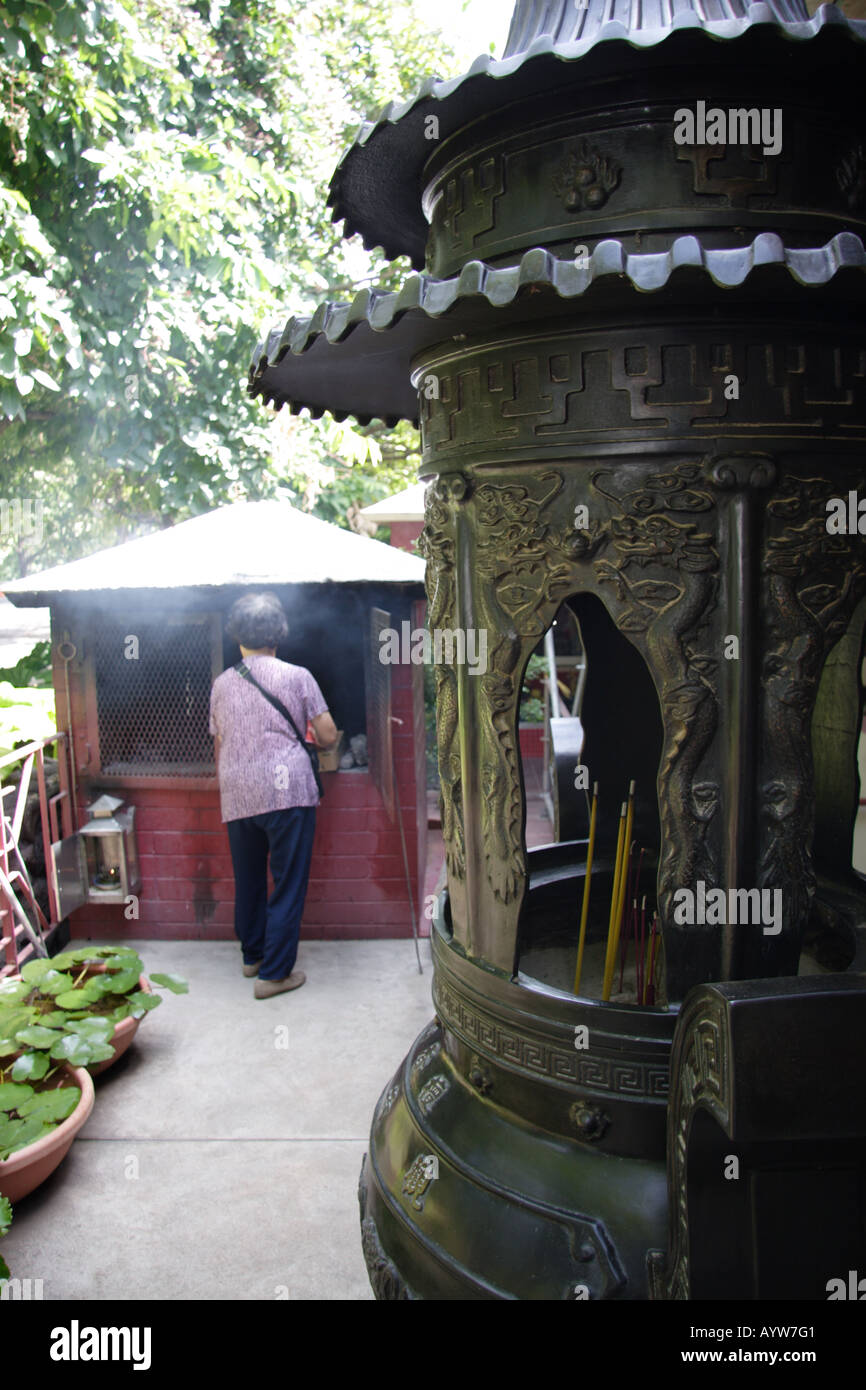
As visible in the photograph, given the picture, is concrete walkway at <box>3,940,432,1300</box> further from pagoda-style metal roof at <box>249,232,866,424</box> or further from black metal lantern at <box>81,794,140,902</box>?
pagoda-style metal roof at <box>249,232,866,424</box>

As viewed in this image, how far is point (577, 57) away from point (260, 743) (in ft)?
12.7

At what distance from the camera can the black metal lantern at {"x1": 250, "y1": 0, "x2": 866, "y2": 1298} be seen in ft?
6.38

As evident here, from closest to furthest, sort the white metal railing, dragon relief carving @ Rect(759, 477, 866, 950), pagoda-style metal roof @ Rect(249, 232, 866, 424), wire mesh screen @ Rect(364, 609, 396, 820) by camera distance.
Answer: pagoda-style metal roof @ Rect(249, 232, 866, 424) < dragon relief carving @ Rect(759, 477, 866, 950) < the white metal railing < wire mesh screen @ Rect(364, 609, 396, 820)

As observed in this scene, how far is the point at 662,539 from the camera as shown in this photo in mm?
2125

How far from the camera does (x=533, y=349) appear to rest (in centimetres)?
223

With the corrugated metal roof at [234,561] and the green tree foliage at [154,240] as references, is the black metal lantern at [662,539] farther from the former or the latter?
the green tree foliage at [154,240]

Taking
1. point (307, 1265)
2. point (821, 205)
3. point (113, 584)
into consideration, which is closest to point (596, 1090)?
point (307, 1265)

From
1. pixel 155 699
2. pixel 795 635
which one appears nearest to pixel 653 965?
Answer: pixel 795 635

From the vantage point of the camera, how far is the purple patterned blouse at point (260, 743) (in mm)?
5258

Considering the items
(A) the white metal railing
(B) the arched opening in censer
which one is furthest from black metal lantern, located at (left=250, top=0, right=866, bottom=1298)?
(A) the white metal railing

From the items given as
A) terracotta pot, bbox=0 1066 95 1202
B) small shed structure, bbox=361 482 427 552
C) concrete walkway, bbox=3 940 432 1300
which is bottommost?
concrete walkway, bbox=3 940 432 1300

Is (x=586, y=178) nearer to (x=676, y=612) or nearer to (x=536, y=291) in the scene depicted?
(x=536, y=291)

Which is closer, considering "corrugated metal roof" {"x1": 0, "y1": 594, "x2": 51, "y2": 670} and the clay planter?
the clay planter

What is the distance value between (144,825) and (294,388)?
3.96m
